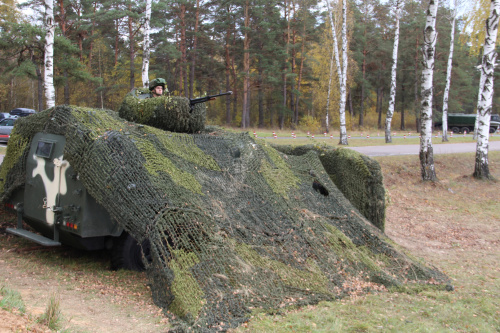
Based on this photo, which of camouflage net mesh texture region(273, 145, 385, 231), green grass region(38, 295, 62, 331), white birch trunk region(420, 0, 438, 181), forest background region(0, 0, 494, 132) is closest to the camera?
green grass region(38, 295, 62, 331)

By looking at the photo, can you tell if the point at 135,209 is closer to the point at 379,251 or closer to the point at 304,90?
the point at 379,251

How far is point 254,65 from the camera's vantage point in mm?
34781

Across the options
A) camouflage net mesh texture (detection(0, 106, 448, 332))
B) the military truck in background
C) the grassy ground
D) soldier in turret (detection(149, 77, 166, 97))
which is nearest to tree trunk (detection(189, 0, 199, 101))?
the grassy ground

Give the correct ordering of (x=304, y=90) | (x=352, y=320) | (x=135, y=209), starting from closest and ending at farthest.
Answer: (x=352, y=320), (x=135, y=209), (x=304, y=90)

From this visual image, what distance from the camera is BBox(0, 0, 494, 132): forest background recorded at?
2495 cm

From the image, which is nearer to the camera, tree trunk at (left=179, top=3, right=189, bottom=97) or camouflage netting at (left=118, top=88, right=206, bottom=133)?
camouflage netting at (left=118, top=88, right=206, bottom=133)

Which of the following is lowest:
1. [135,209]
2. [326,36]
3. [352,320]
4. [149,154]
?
[352,320]

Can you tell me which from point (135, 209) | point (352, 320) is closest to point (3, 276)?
point (135, 209)

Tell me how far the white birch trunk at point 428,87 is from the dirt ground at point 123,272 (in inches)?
29.7

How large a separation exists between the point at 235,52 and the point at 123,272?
28569mm

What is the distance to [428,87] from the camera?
13883 mm

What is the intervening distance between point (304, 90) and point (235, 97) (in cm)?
585

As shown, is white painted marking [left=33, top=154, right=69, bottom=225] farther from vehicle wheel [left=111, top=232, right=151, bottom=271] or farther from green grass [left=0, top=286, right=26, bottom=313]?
green grass [left=0, top=286, right=26, bottom=313]

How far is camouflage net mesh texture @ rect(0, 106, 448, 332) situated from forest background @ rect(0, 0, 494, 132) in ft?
48.5
